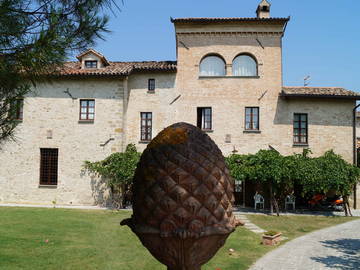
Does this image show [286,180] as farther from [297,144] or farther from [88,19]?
[88,19]

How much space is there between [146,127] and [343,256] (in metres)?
13.4

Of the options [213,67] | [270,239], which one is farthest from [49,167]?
[270,239]

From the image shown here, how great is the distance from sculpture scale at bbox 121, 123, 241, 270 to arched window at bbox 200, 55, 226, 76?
60.5ft

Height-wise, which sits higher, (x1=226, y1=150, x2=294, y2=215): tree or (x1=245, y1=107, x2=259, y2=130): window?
(x1=245, y1=107, x2=259, y2=130): window

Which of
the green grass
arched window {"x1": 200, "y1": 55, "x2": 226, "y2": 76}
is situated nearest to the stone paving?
the green grass

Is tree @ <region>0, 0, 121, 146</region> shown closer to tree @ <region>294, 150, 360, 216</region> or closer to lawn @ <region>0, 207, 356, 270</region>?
lawn @ <region>0, 207, 356, 270</region>

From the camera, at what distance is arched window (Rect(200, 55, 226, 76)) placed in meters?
19.3

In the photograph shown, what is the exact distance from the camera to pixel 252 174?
16094mm

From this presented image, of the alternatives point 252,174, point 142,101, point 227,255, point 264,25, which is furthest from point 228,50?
point 227,255

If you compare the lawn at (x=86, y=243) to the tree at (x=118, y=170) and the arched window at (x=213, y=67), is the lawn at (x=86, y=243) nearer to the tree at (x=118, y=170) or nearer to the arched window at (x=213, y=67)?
the tree at (x=118, y=170)

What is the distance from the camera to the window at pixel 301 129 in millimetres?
18656

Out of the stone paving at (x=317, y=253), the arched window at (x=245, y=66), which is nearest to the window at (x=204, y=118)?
the arched window at (x=245, y=66)

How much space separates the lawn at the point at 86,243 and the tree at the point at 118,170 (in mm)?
3233

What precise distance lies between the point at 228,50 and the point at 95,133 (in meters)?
10.4
